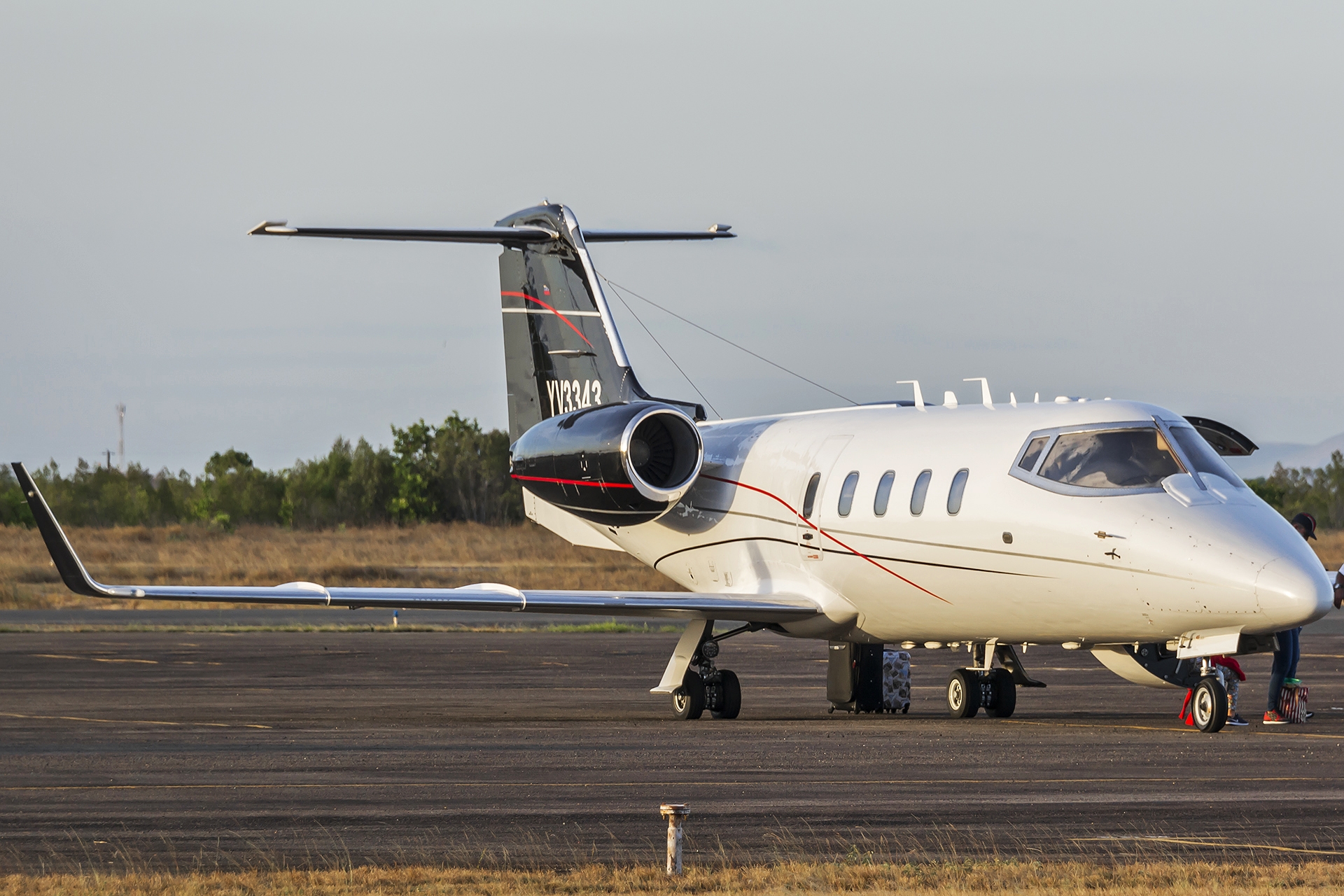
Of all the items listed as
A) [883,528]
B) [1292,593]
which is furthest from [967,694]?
[1292,593]

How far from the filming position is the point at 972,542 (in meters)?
17.6

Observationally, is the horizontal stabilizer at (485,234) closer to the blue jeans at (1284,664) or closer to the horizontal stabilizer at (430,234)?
the horizontal stabilizer at (430,234)

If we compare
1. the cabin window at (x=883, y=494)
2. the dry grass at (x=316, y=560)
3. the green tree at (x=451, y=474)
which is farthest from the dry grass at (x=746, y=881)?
the green tree at (x=451, y=474)

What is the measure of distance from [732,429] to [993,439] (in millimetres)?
5844

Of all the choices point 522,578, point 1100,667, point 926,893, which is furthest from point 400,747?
point 522,578

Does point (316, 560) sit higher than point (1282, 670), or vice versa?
point (316, 560)

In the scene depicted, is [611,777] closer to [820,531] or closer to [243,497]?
[820,531]

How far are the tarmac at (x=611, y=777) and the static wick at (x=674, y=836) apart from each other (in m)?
0.71

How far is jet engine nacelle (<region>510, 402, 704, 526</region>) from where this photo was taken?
21.2 metres

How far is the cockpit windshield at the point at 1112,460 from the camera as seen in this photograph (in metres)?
16.6

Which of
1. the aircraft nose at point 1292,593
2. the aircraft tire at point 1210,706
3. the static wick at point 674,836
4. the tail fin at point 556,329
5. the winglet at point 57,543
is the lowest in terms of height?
the aircraft tire at point 1210,706

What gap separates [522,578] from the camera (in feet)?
181

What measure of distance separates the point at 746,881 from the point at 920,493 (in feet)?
33.7

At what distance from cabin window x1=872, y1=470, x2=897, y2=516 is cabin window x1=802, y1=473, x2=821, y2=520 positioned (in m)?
1.25
